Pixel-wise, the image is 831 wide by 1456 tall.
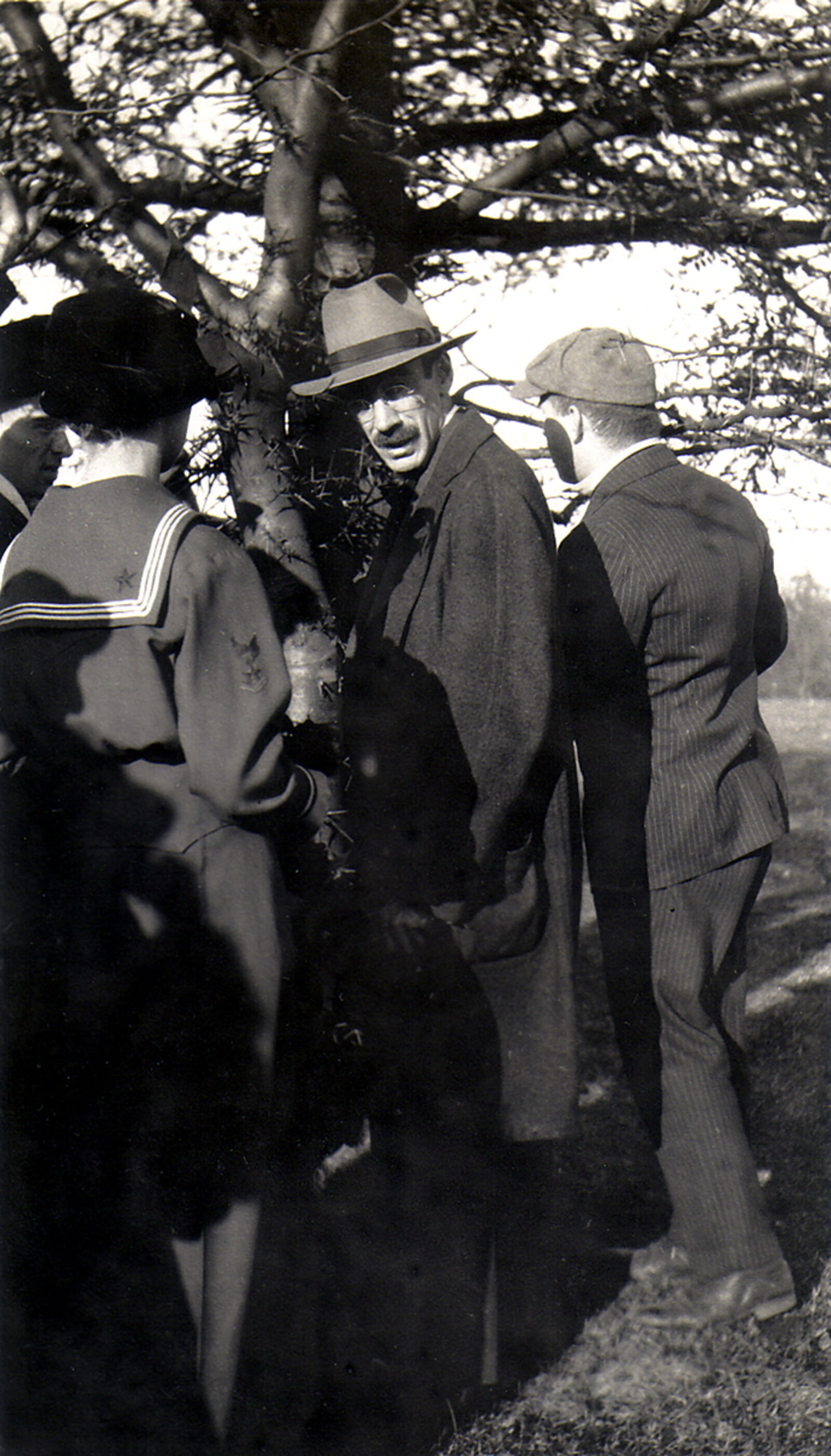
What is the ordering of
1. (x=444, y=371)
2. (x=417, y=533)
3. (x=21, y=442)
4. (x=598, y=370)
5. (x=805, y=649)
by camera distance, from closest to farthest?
(x=417, y=533), (x=444, y=371), (x=598, y=370), (x=21, y=442), (x=805, y=649)

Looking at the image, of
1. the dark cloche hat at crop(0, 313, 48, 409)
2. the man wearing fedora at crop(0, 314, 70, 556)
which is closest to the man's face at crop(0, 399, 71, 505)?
the man wearing fedora at crop(0, 314, 70, 556)

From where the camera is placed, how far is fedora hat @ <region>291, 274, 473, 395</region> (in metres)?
2.33

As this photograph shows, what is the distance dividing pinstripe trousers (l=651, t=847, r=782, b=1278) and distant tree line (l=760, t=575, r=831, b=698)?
763 millimetres

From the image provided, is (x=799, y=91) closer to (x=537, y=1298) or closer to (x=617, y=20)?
(x=617, y=20)

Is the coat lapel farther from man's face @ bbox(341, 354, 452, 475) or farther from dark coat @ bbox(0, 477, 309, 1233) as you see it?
dark coat @ bbox(0, 477, 309, 1233)

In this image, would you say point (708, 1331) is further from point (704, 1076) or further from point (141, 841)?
point (141, 841)

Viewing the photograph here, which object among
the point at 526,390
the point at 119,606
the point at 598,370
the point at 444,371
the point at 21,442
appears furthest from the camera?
the point at 21,442

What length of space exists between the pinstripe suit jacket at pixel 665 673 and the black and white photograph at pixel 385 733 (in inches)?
0.4

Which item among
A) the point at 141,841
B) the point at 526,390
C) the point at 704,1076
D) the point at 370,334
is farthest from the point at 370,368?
the point at 704,1076

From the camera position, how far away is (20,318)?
2420mm

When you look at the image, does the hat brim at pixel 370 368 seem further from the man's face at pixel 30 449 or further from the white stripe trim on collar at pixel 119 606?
the man's face at pixel 30 449

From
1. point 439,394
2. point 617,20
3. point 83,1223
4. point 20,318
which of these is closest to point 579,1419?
A: point 83,1223

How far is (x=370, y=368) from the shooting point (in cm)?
232

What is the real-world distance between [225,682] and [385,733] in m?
0.54
